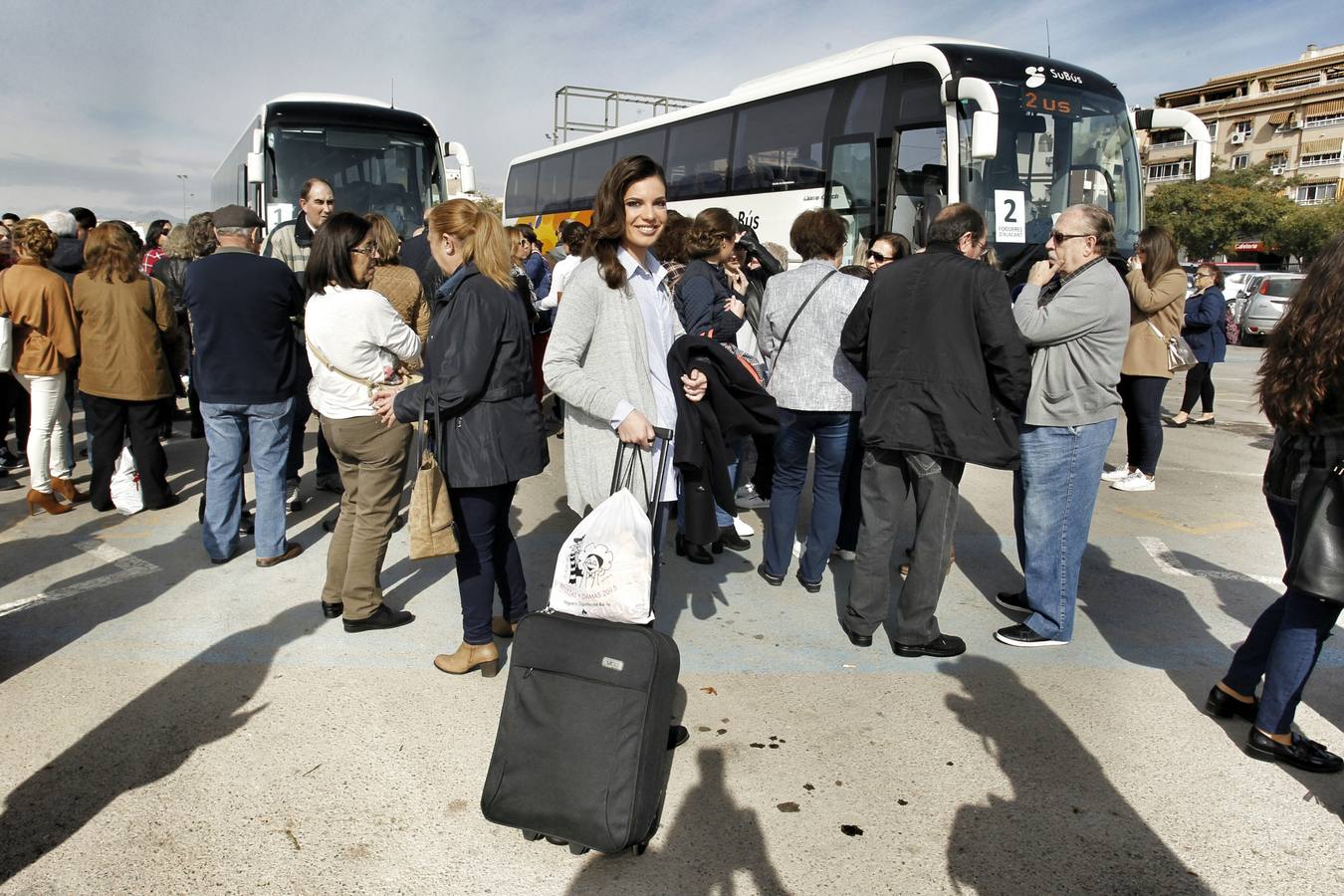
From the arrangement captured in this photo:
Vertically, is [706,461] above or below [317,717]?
above

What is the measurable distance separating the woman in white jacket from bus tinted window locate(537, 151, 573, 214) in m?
14.7

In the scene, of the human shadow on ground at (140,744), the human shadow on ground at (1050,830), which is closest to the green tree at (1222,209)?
the human shadow on ground at (1050,830)

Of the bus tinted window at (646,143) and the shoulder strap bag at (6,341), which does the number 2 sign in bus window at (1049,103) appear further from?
the shoulder strap bag at (6,341)

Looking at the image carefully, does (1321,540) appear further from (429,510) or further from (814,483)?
(429,510)

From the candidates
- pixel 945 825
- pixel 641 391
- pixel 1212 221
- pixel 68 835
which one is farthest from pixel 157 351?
pixel 1212 221

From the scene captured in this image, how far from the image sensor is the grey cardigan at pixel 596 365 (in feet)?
9.39

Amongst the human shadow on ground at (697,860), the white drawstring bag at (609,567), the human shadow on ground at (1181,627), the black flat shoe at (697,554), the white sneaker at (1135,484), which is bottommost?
the human shadow on ground at (697,860)

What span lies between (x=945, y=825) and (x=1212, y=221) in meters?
54.8

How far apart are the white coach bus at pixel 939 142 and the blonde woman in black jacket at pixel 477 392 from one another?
7.27 m

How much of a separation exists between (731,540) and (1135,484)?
3654 millimetres

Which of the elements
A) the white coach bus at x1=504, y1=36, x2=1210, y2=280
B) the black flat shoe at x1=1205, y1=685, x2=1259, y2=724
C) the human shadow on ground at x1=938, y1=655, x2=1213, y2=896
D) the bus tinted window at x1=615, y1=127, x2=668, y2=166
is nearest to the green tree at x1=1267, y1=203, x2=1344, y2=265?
the white coach bus at x1=504, y1=36, x2=1210, y2=280

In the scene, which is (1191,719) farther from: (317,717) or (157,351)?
(157,351)

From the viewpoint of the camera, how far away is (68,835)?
2.62 m

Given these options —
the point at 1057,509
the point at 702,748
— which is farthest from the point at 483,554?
the point at 1057,509
